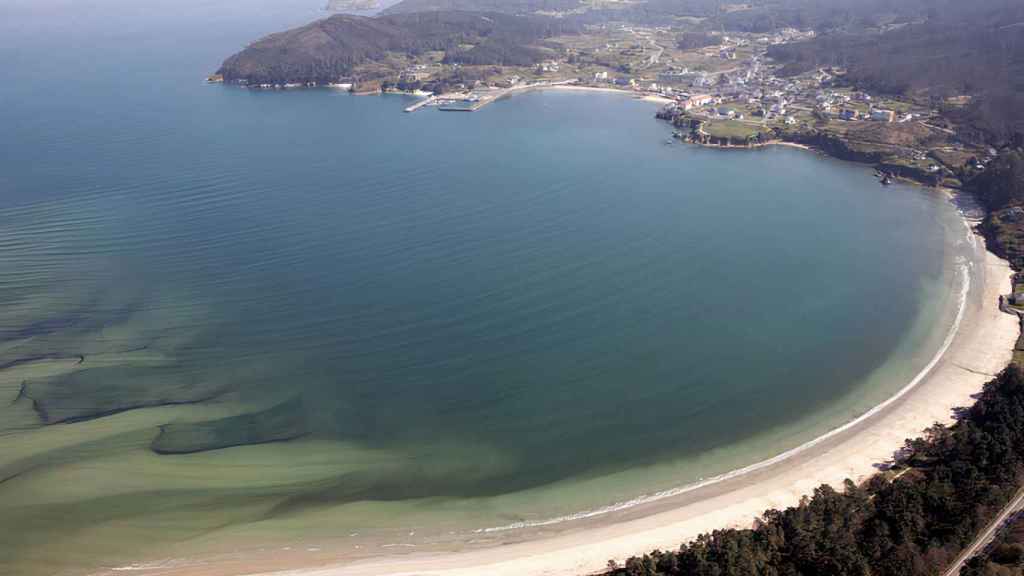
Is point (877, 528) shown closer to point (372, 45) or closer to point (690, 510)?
point (690, 510)

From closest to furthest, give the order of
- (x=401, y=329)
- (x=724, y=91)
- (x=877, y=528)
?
(x=877, y=528), (x=401, y=329), (x=724, y=91)

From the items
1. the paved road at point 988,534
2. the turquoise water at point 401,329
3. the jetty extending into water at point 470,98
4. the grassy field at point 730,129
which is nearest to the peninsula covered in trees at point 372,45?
the jetty extending into water at point 470,98

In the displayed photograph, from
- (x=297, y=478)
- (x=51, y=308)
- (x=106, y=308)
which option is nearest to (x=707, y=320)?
(x=297, y=478)

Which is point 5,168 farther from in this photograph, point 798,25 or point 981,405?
point 798,25

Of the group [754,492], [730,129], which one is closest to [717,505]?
[754,492]

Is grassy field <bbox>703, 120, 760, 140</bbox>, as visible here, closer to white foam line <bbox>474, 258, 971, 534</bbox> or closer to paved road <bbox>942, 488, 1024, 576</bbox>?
white foam line <bbox>474, 258, 971, 534</bbox>
